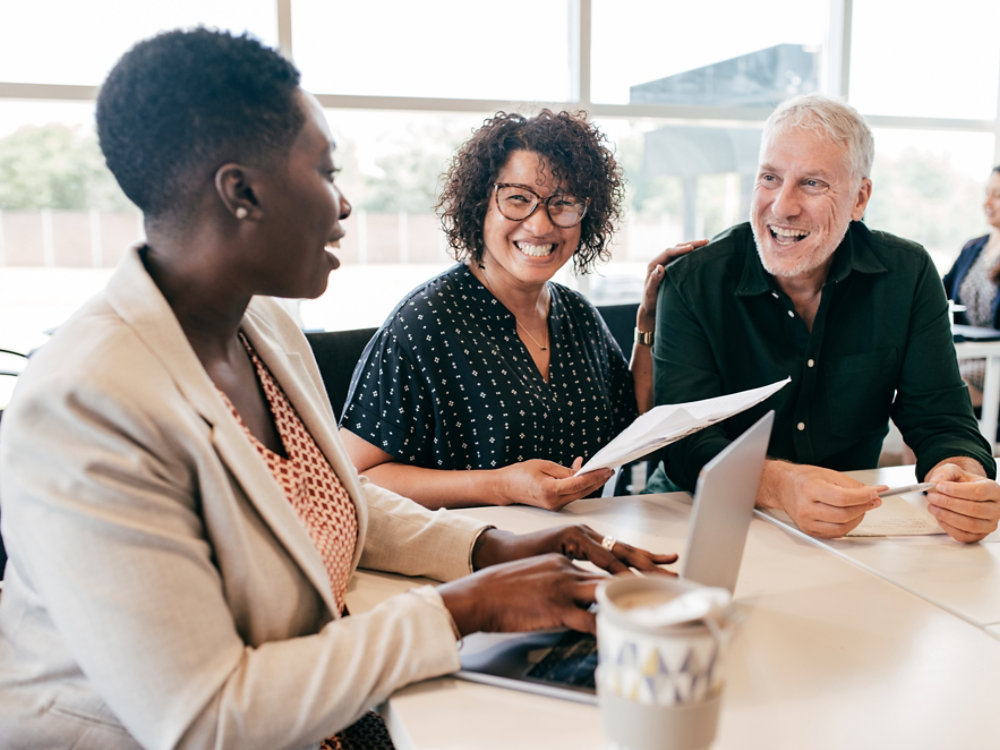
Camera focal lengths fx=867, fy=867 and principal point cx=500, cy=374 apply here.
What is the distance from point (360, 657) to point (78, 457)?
33cm

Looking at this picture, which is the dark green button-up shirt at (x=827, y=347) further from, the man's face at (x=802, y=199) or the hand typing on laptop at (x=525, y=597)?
the hand typing on laptop at (x=525, y=597)

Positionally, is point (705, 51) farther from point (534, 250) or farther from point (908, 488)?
point (908, 488)

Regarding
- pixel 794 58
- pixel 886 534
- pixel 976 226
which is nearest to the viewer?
pixel 886 534

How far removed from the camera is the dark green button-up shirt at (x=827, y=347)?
1818 millimetres

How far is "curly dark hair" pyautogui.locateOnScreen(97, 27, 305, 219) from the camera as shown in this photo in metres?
0.89

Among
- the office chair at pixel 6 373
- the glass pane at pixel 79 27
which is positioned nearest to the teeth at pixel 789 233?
the office chair at pixel 6 373

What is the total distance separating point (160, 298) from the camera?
3.00ft

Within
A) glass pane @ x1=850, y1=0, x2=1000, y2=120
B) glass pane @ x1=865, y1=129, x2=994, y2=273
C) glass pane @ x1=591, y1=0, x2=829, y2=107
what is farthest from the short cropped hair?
glass pane @ x1=865, y1=129, x2=994, y2=273

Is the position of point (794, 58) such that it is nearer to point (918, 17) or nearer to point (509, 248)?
point (918, 17)

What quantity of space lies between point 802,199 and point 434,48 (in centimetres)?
240

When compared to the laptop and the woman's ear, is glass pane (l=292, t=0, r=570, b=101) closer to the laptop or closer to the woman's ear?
the woman's ear

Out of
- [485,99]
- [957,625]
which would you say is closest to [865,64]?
[485,99]

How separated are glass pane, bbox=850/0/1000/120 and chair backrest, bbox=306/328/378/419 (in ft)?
11.9

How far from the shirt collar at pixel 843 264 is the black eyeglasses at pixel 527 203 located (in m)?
0.41
